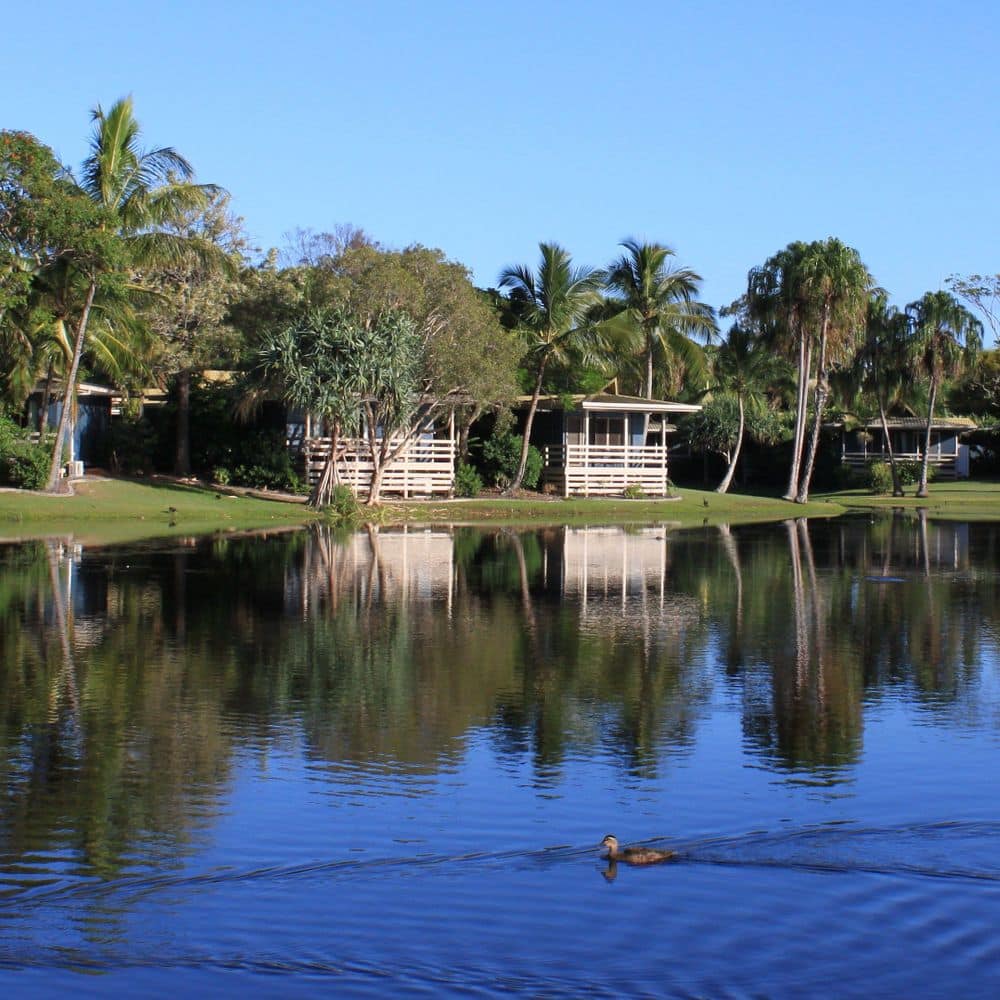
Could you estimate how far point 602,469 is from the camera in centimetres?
5409

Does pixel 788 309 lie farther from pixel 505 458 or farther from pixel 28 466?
pixel 28 466

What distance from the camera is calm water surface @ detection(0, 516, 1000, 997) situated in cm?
729

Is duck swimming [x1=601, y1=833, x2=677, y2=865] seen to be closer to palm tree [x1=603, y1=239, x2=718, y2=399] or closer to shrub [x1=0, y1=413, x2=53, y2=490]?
shrub [x1=0, y1=413, x2=53, y2=490]

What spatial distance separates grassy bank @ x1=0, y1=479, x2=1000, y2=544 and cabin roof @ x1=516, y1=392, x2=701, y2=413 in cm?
352

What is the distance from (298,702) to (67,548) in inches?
696

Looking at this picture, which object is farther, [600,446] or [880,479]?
[880,479]

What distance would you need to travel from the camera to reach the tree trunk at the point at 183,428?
48.2 meters

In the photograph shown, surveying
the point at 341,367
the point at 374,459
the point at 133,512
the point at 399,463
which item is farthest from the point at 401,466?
the point at 133,512

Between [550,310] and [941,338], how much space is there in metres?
20.2

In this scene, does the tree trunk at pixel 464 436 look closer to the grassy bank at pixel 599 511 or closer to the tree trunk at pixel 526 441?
the tree trunk at pixel 526 441

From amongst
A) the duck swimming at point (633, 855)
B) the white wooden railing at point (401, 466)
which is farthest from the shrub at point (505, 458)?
the duck swimming at point (633, 855)

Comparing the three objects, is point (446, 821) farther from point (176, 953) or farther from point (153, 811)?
point (176, 953)

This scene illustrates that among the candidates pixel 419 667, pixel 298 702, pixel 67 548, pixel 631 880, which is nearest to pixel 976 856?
pixel 631 880

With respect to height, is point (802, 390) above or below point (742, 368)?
below
